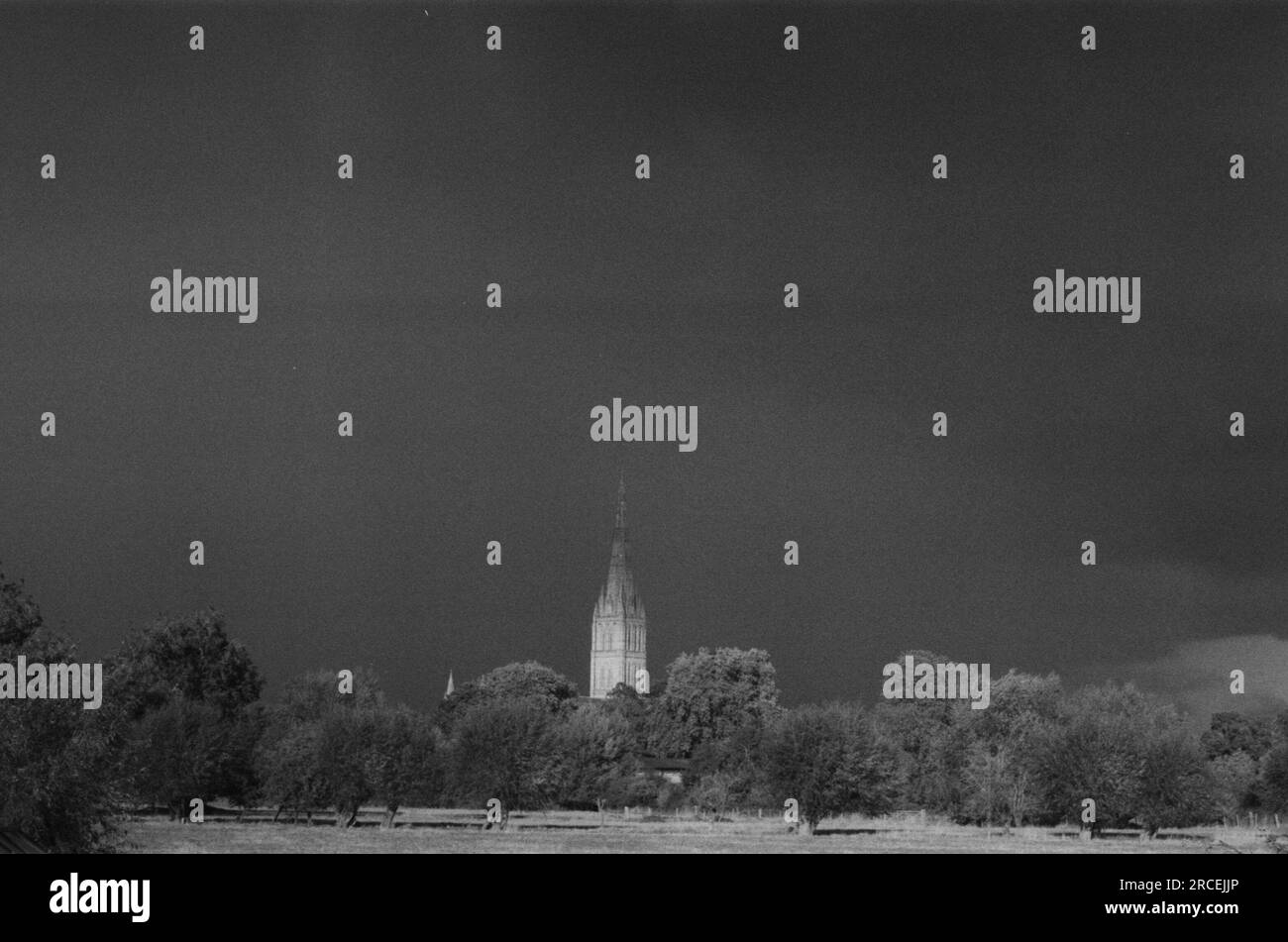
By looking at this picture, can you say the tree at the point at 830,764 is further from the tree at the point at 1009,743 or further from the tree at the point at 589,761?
the tree at the point at 589,761

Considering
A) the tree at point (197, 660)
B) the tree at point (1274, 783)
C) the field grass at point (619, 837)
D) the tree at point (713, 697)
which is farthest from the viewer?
the tree at point (713, 697)

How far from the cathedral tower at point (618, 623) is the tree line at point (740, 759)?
428 cm

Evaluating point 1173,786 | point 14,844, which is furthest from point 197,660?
point 14,844

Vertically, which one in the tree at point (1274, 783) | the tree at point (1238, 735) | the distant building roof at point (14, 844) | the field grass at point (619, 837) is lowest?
the field grass at point (619, 837)

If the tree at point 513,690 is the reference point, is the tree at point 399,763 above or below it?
below

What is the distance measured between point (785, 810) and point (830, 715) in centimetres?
266

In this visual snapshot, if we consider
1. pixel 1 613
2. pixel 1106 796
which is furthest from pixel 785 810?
pixel 1 613

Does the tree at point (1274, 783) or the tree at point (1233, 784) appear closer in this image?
the tree at point (1233, 784)

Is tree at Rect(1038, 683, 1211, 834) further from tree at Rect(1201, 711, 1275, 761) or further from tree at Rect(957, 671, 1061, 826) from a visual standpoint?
tree at Rect(1201, 711, 1275, 761)

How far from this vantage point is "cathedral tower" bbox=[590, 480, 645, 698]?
39331 mm

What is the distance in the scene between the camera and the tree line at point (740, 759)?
37.2 metres

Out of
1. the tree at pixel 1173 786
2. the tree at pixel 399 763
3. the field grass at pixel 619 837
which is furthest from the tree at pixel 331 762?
the tree at pixel 1173 786

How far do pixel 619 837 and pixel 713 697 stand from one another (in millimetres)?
14723
